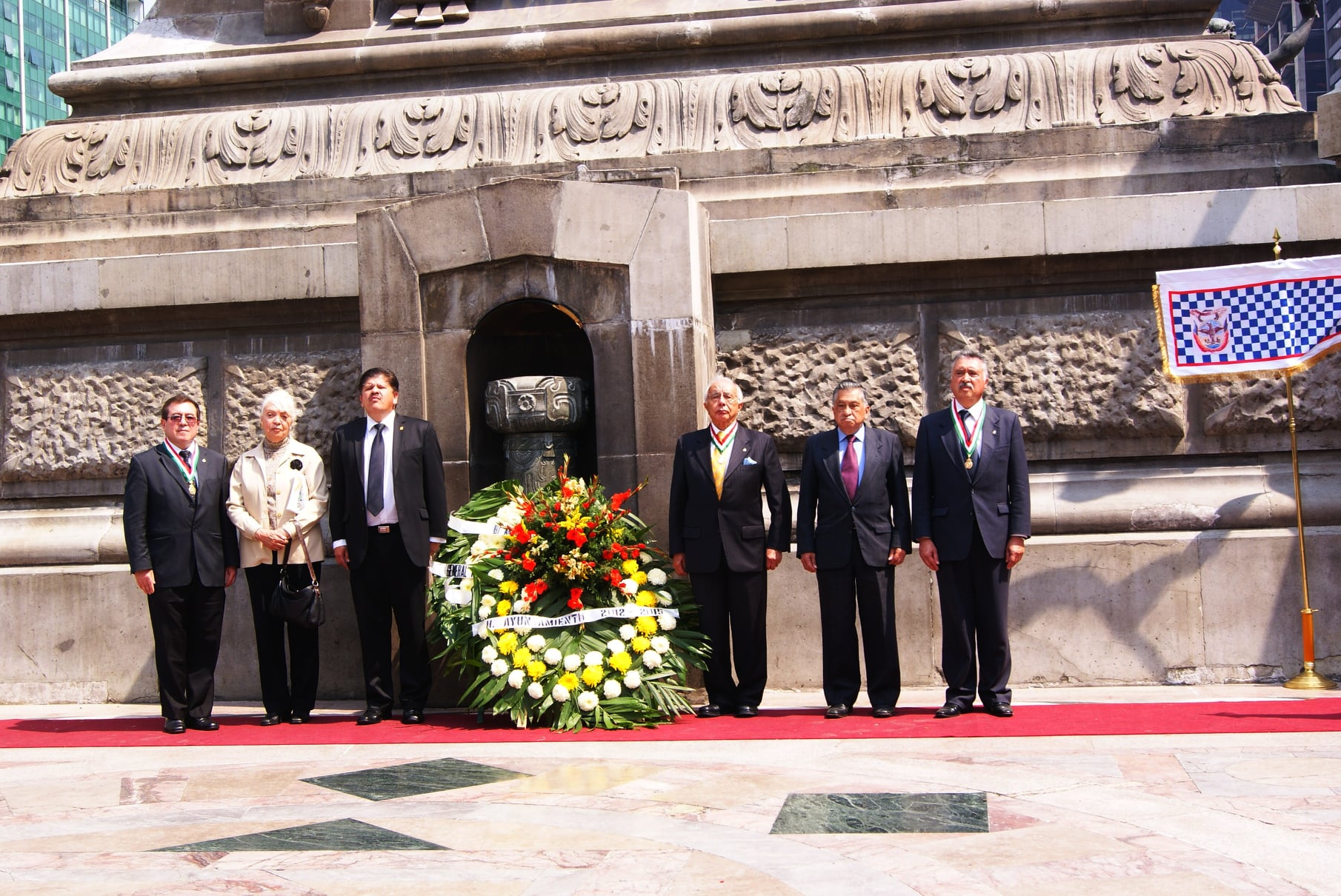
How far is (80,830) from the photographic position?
5195mm

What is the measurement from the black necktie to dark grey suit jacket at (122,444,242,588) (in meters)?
0.82

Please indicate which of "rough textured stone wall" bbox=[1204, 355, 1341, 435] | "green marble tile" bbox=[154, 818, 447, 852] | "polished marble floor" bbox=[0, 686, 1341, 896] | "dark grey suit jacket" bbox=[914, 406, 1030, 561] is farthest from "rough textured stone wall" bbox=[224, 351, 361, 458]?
"rough textured stone wall" bbox=[1204, 355, 1341, 435]

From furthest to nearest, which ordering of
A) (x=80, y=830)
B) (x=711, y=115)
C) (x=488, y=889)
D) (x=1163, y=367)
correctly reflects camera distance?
1. (x=711, y=115)
2. (x=1163, y=367)
3. (x=80, y=830)
4. (x=488, y=889)

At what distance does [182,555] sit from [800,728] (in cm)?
344

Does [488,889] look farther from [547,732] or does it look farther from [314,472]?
[314,472]

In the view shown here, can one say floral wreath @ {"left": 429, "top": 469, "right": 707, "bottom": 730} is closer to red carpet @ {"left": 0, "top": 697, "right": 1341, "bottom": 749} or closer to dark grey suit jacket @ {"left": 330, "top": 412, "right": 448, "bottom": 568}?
red carpet @ {"left": 0, "top": 697, "right": 1341, "bottom": 749}

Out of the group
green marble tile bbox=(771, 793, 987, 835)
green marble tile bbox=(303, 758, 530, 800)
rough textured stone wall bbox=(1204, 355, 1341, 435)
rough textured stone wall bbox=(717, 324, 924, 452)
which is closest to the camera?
green marble tile bbox=(771, 793, 987, 835)

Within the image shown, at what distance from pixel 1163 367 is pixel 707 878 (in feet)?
17.6

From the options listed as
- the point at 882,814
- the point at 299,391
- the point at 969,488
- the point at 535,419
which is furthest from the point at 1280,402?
the point at 299,391

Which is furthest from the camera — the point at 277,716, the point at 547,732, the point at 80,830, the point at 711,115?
the point at 711,115

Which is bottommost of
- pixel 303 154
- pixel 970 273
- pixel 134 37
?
pixel 970 273

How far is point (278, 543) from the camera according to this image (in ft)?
26.2

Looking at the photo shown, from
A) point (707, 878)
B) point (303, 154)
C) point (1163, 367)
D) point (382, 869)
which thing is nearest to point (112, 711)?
point (303, 154)

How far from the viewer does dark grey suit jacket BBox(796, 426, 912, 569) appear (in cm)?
766
